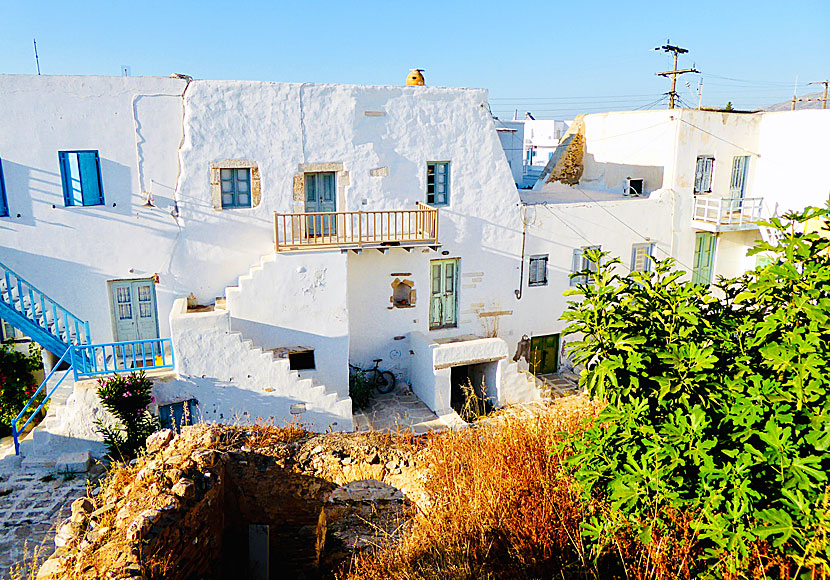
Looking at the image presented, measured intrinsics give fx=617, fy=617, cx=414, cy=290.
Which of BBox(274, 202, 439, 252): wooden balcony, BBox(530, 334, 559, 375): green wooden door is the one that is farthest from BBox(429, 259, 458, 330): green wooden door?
BBox(530, 334, 559, 375): green wooden door

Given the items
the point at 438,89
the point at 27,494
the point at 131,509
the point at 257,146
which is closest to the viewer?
the point at 131,509

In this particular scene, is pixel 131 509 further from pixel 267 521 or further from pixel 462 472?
pixel 462 472

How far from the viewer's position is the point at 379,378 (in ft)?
54.0

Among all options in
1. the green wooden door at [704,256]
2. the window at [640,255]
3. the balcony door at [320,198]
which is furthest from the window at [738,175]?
the balcony door at [320,198]

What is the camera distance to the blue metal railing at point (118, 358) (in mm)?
12469

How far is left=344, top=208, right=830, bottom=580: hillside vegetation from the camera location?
4820mm

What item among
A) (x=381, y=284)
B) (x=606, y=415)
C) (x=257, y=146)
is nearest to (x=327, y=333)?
(x=381, y=284)

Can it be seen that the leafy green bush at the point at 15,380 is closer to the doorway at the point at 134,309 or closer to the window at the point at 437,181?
the doorway at the point at 134,309

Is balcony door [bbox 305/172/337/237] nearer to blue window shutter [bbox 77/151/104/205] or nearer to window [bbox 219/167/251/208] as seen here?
window [bbox 219/167/251/208]

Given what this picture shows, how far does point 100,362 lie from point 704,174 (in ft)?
60.1

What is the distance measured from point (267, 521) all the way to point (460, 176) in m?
10.6

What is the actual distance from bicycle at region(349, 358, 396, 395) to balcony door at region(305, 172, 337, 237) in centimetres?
364

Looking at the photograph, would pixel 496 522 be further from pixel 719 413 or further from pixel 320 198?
pixel 320 198

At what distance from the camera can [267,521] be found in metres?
8.74
